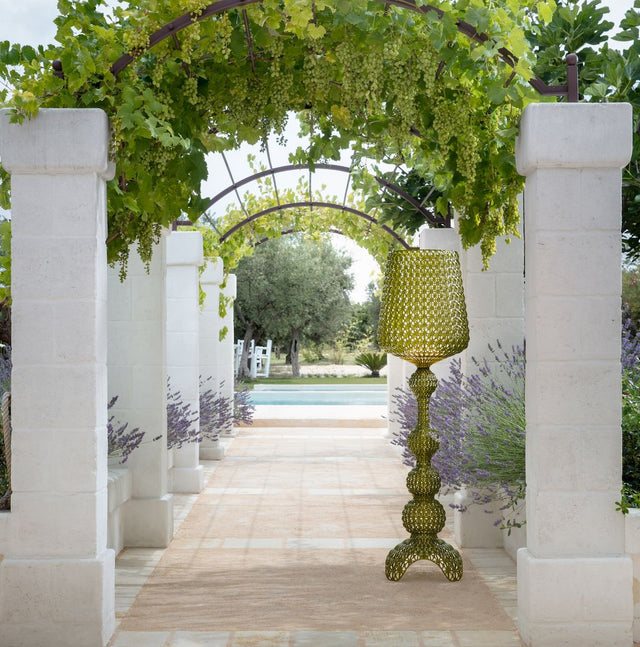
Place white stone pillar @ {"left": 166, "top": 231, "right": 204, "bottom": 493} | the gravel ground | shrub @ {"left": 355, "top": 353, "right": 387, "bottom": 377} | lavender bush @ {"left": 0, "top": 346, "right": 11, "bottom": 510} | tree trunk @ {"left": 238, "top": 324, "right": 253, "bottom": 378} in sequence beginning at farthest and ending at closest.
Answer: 1. the gravel ground
2. shrub @ {"left": 355, "top": 353, "right": 387, "bottom": 377}
3. tree trunk @ {"left": 238, "top": 324, "right": 253, "bottom": 378}
4. white stone pillar @ {"left": 166, "top": 231, "right": 204, "bottom": 493}
5. lavender bush @ {"left": 0, "top": 346, "right": 11, "bottom": 510}

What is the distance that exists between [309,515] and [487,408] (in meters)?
1.79

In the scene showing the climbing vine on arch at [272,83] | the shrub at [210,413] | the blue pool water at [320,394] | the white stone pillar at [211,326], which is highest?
the climbing vine on arch at [272,83]

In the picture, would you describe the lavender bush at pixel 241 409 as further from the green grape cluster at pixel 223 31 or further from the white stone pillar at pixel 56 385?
the green grape cluster at pixel 223 31

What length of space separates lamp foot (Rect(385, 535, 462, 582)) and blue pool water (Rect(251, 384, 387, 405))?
39.0 ft

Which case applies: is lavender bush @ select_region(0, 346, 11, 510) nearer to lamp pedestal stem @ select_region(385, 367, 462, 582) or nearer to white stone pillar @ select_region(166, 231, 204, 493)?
white stone pillar @ select_region(166, 231, 204, 493)

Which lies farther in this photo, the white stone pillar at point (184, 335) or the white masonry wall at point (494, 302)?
the white stone pillar at point (184, 335)

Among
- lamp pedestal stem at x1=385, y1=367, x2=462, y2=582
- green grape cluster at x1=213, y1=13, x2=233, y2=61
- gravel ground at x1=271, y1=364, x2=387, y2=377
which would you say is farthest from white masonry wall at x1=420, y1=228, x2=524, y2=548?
gravel ground at x1=271, y1=364, x2=387, y2=377

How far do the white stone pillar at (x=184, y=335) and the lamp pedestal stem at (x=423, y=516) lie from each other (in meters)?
2.72

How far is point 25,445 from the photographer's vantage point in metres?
3.00

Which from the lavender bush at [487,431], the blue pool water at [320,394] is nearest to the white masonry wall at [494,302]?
the lavender bush at [487,431]

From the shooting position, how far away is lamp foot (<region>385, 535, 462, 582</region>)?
3893 mm

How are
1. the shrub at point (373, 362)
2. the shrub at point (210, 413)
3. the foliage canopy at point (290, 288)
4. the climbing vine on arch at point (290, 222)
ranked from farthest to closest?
the shrub at point (373, 362) < the foliage canopy at point (290, 288) < the climbing vine on arch at point (290, 222) < the shrub at point (210, 413)

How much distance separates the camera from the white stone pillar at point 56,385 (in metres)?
2.95

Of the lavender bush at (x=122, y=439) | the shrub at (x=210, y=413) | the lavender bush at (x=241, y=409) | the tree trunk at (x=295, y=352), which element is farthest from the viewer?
the tree trunk at (x=295, y=352)
